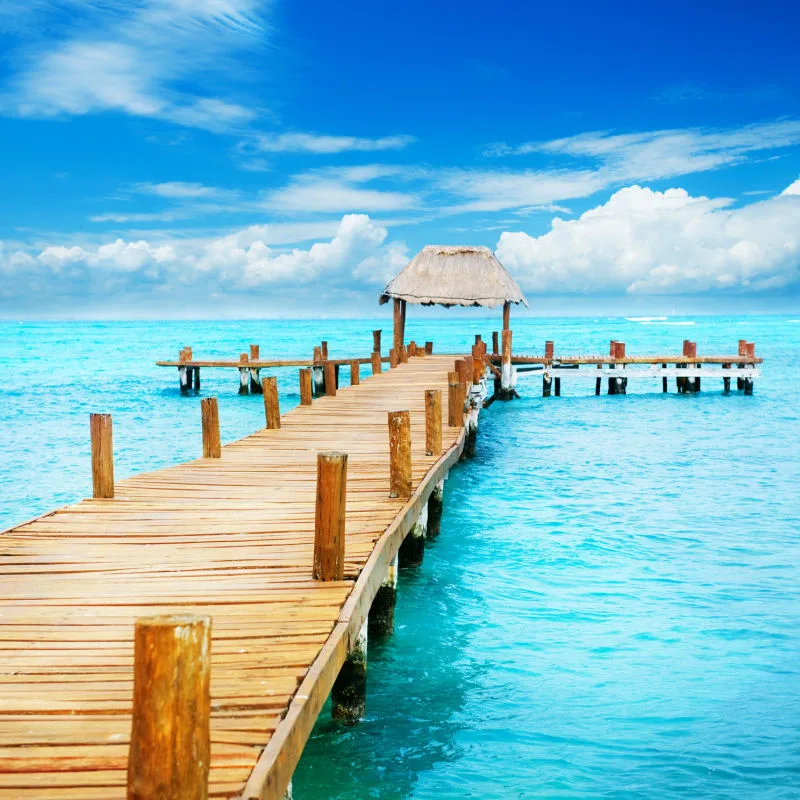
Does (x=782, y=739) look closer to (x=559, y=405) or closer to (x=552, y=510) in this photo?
(x=552, y=510)

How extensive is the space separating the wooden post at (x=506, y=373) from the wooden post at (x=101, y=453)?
727 inches

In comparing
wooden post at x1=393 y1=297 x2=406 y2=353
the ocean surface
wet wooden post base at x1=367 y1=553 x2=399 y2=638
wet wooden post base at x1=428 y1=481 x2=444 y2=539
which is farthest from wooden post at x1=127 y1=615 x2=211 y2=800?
wooden post at x1=393 y1=297 x2=406 y2=353

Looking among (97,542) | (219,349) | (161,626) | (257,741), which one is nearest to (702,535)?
(97,542)

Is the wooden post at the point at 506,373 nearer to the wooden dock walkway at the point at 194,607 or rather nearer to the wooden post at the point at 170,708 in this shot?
the wooden dock walkway at the point at 194,607

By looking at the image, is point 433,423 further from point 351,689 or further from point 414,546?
point 351,689


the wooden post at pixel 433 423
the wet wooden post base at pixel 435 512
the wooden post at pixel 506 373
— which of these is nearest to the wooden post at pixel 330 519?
the wooden post at pixel 433 423

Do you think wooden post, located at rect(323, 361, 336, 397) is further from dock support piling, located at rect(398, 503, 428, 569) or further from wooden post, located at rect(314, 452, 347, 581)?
wooden post, located at rect(314, 452, 347, 581)

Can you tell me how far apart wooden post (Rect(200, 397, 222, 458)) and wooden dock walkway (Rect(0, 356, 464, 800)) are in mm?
412

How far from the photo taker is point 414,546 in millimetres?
9195

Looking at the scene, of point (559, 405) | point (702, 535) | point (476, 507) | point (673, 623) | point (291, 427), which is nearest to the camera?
point (673, 623)

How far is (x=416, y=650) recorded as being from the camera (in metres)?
7.02

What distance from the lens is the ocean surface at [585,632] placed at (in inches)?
203

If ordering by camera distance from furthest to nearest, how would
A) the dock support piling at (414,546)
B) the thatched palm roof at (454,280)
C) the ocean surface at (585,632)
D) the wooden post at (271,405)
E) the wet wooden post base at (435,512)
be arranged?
the thatched palm roof at (454,280) < the wooden post at (271,405) < the wet wooden post base at (435,512) < the dock support piling at (414,546) < the ocean surface at (585,632)

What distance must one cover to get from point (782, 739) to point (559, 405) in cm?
2316
